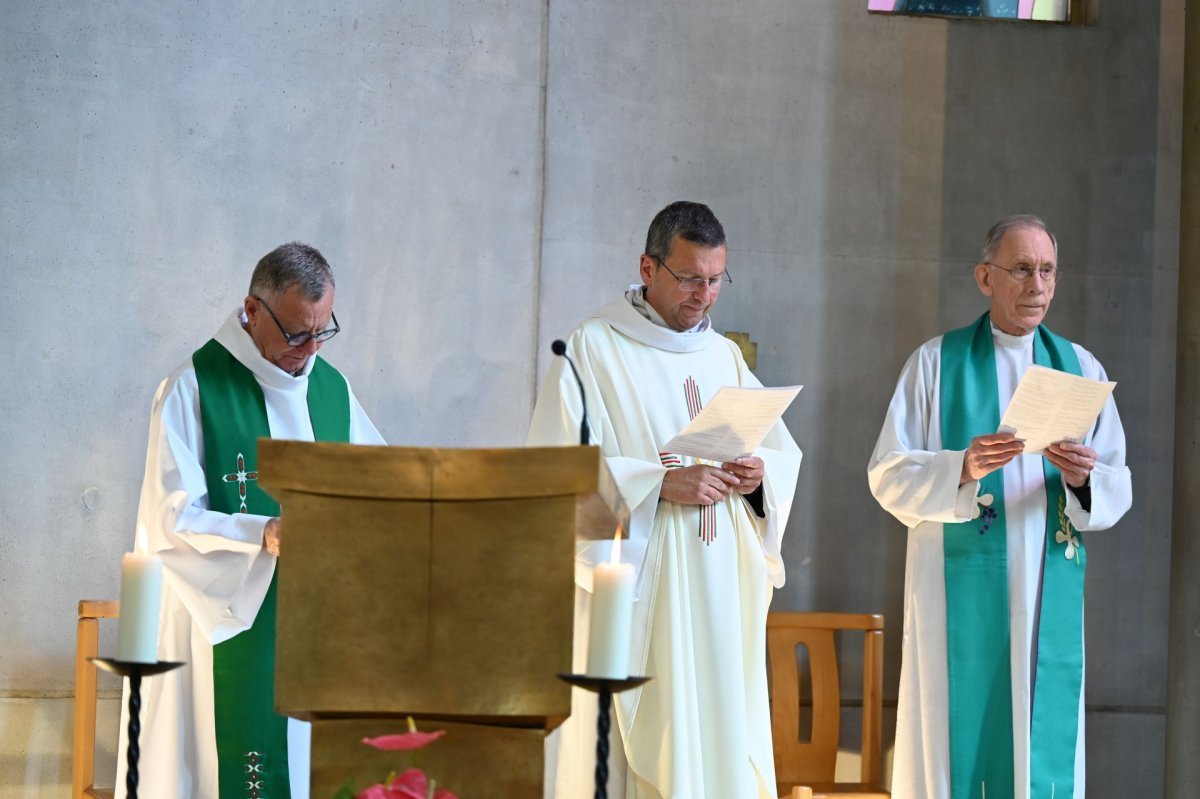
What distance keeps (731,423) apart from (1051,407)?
1046 mm

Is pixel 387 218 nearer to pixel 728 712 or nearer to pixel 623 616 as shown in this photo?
pixel 728 712

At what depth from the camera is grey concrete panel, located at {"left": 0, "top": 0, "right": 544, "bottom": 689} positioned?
17.5 ft

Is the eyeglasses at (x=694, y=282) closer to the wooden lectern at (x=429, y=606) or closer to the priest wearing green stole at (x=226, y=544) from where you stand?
the priest wearing green stole at (x=226, y=544)

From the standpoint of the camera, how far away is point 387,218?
556cm

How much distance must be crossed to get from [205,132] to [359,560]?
142 inches

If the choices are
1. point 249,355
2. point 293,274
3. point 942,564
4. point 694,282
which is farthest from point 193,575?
point 942,564

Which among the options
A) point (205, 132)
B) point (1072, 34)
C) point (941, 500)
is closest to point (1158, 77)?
point (1072, 34)

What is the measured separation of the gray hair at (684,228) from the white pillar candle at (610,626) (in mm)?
2543

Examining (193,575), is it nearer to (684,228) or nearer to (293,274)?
(293,274)

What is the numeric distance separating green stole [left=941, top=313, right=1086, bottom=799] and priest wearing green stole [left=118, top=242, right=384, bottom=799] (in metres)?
2.16

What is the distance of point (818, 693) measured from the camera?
543cm

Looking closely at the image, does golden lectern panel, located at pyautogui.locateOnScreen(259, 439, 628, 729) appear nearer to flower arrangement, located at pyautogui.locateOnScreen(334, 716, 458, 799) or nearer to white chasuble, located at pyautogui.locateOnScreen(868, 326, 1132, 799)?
flower arrangement, located at pyautogui.locateOnScreen(334, 716, 458, 799)

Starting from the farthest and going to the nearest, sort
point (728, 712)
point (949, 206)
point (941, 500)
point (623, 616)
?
1. point (949, 206)
2. point (941, 500)
3. point (728, 712)
4. point (623, 616)

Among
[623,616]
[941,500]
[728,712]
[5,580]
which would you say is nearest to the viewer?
[623,616]
